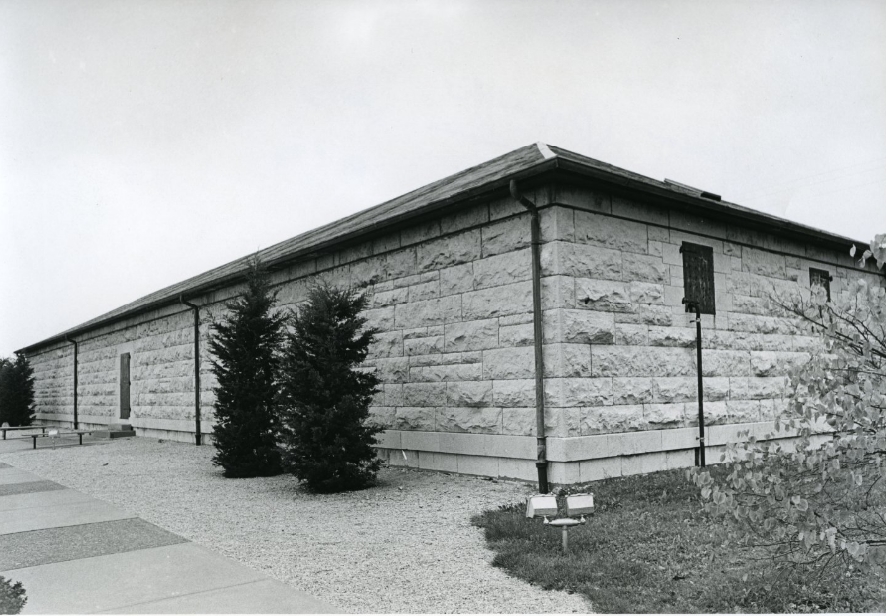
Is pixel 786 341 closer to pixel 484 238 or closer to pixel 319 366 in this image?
pixel 484 238

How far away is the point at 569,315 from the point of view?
27.8 feet

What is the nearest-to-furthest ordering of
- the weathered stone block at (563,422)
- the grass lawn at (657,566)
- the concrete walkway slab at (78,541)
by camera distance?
1. the grass lawn at (657,566)
2. the concrete walkway slab at (78,541)
3. the weathered stone block at (563,422)

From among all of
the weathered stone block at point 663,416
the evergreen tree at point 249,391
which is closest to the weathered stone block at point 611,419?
the weathered stone block at point 663,416

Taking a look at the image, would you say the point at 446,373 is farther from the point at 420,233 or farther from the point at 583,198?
the point at 583,198

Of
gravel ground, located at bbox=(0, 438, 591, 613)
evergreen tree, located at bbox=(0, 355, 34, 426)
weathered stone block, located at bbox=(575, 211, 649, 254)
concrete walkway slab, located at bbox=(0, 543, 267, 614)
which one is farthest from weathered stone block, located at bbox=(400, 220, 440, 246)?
evergreen tree, located at bbox=(0, 355, 34, 426)

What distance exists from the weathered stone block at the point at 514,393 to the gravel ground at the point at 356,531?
0.99m

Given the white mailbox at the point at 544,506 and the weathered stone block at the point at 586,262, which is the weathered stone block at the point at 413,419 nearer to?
the weathered stone block at the point at 586,262

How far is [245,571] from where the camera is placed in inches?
212

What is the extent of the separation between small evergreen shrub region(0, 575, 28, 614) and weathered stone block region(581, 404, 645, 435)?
5.75 meters

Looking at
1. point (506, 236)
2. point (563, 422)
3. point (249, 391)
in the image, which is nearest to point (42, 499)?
point (249, 391)

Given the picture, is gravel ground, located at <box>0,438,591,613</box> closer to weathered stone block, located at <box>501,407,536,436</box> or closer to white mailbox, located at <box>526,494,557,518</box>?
white mailbox, located at <box>526,494,557,518</box>

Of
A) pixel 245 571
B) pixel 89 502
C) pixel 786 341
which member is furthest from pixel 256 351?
pixel 786 341

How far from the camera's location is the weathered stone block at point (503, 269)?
891cm

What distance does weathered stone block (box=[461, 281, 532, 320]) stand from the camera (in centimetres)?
889
